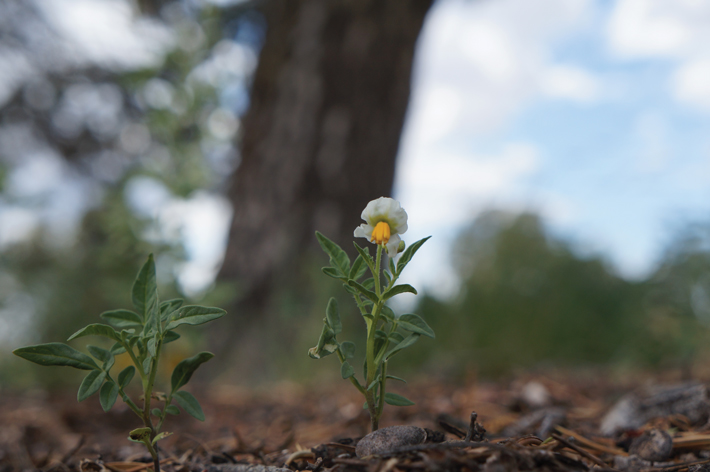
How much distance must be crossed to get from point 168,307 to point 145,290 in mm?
56

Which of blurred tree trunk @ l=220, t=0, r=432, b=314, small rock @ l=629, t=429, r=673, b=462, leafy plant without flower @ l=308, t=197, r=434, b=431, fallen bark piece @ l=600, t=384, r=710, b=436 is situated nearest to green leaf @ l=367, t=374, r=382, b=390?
leafy plant without flower @ l=308, t=197, r=434, b=431

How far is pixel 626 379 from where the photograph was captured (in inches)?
91.1

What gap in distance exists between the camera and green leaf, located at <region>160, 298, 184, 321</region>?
781 millimetres

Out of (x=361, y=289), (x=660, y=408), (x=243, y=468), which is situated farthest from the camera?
(x=660, y=408)

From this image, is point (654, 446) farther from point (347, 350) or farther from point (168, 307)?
point (168, 307)

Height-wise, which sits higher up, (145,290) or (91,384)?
(145,290)

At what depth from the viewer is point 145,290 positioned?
2.65 ft

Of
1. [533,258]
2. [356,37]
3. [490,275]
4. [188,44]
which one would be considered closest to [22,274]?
[188,44]

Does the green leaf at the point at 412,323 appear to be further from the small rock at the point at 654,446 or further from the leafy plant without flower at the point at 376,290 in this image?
the small rock at the point at 654,446

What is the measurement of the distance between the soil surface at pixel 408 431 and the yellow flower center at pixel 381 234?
289 mm

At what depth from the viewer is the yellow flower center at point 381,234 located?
728mm

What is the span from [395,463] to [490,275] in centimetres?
305

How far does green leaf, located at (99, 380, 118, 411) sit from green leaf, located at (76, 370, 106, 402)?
0.02m

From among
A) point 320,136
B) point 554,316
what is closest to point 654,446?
point 554,316
